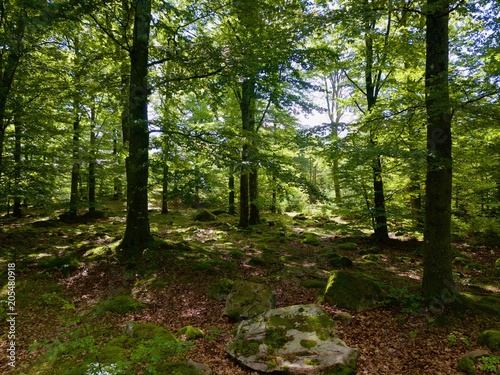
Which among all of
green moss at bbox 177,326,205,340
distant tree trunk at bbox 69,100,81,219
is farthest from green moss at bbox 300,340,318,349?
distant tree trunk at bbox 69,100,81,219

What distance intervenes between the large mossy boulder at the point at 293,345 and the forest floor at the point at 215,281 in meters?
0.26

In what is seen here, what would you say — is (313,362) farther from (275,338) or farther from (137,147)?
(137,147)

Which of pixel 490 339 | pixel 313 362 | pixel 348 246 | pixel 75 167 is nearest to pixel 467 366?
pixel 490 339

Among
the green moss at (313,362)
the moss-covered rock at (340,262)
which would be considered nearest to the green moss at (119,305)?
the green moss at (313,362)

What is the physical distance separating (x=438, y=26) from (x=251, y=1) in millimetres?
4801

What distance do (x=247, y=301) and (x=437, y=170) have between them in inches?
180

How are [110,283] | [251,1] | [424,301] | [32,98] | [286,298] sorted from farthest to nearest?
[32,98], [251,1], [110,283], [286,298], [424,301]

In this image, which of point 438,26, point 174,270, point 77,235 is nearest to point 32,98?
point 77,235

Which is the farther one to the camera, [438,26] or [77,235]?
[77,235]

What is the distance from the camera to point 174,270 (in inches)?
306

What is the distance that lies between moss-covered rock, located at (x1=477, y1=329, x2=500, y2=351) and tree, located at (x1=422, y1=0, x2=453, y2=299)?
3.24ft

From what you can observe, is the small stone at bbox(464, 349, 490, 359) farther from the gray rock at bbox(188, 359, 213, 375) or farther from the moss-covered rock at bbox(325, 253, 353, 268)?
the moss-covered rock at bbox(325, 253, 353, 268)

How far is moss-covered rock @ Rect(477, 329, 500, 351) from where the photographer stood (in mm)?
4301

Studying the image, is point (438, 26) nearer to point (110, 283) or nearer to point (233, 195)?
point (110, 283)
